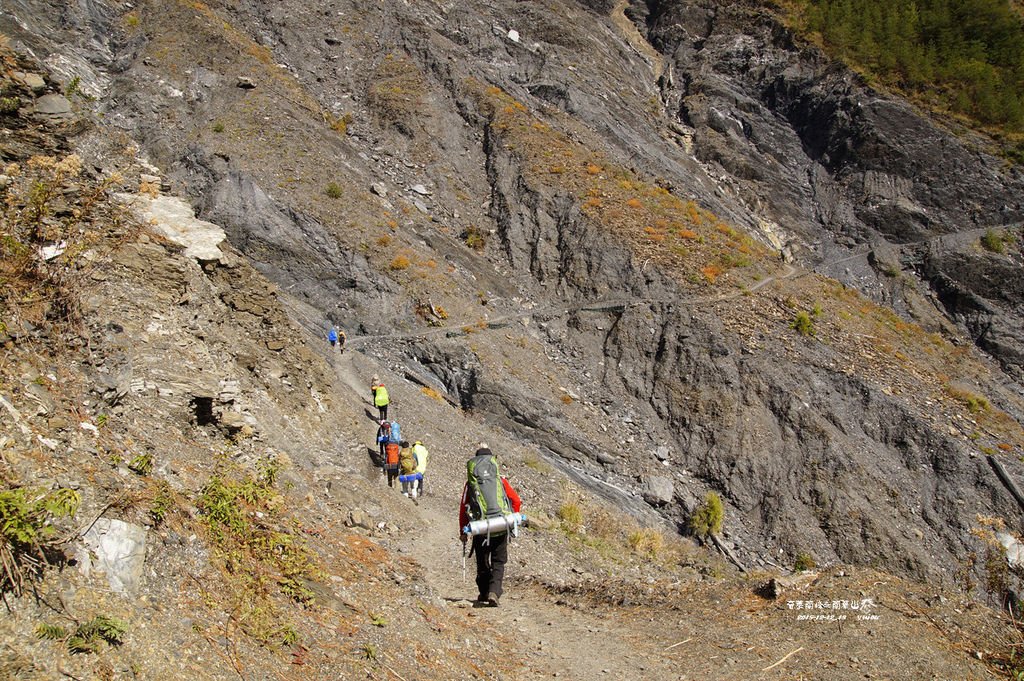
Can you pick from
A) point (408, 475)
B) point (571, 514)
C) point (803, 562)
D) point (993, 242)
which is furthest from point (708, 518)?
point (993, 242)

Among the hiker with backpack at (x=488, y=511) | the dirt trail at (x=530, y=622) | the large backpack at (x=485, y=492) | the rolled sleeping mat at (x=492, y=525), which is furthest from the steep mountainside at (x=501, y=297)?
the large backpack at (x=485, y=492)

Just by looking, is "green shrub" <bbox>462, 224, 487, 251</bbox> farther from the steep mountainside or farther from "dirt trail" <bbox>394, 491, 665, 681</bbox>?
"dirt trail" <bbox>394, 491, 665, 681</bbox>

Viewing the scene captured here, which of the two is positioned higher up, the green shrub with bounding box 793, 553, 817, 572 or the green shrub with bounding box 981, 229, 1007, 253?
the green shrub with bounding box 981, 229, 1007, 253

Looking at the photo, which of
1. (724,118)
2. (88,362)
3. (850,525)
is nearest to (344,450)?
(88,362)

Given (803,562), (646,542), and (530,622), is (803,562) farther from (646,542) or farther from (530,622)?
(530,622)

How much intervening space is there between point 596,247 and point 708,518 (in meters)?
13.2

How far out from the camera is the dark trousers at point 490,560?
22.1ft

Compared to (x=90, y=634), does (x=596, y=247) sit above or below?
below

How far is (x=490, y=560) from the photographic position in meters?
6.91

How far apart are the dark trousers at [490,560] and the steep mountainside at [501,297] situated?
0.63m

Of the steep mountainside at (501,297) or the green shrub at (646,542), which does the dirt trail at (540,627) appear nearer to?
the steep mountainside at (501,297)

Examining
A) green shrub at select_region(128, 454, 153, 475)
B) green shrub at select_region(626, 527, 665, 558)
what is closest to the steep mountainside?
green shrub at select_region(128, 454, 153, 475)

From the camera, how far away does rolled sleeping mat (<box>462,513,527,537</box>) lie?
20.6ft

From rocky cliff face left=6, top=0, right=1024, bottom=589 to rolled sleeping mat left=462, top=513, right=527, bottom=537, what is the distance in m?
13.5
